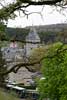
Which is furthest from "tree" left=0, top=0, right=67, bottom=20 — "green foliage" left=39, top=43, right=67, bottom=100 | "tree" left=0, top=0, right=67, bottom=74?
"green foliage" left=39, top=43, right=67, bottom=100

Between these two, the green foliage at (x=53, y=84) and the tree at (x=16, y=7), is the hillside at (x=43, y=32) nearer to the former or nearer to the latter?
the tree at (x=16, y=7)

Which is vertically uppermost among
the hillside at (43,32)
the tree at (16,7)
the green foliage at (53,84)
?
the tree at (16,7)

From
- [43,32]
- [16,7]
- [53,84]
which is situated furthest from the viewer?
[53,84]

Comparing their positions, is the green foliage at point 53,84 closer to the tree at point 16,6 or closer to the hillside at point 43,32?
the hillside at point 43,32

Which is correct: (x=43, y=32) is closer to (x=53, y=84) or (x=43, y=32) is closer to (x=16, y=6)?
(x=16, y=6)

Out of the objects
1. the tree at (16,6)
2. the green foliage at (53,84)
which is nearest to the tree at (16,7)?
the tree at (16,6)

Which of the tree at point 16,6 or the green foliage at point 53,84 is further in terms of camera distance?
the green foliage at point 53,84

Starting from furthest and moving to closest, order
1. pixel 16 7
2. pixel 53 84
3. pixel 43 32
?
pixel 53 84 < pixel 43 32 < pixel 16 7

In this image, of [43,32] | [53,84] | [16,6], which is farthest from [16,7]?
[53,84]

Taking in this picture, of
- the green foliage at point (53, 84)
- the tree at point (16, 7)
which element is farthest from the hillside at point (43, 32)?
the green foliage at point (53, 84)

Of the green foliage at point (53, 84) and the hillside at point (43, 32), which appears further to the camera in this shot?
the green foliage at point (53, 84)

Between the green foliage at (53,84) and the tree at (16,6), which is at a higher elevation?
the tree at (16,6)

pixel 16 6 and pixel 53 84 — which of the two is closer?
pixel 16 6

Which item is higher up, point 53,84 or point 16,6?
Result: point 16,6
